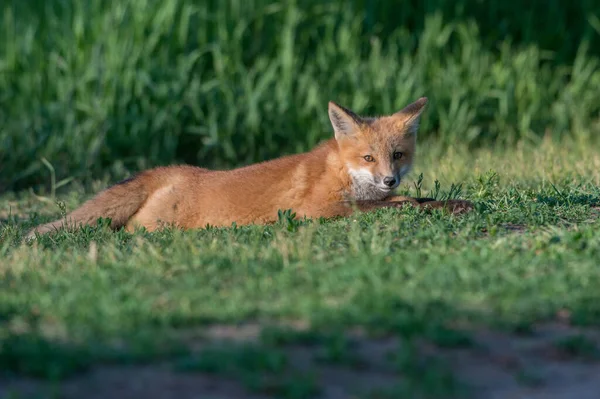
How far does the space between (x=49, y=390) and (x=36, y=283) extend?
1.42m

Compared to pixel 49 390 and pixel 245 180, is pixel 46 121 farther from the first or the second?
pixel 49 390

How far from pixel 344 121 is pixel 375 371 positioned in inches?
139

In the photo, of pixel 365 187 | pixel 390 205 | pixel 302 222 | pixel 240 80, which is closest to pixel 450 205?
pixel 390 205

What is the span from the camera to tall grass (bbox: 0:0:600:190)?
1059 cm

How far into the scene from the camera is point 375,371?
3.81 m

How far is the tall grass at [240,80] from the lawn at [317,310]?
4418 mm

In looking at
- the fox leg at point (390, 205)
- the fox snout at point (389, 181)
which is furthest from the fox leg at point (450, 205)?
the fox snout at point (389, 181)

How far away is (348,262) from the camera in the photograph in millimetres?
5133

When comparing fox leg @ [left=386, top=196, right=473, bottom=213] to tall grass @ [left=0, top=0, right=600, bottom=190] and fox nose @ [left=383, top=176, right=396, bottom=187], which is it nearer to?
fox nose @ [left=383, top=176, right=396, bottom=187]

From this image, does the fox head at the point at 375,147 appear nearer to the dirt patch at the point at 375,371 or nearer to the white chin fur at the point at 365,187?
the white chin fur at the point at 365,187

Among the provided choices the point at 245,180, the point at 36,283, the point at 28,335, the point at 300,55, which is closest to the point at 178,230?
the point at 245,180

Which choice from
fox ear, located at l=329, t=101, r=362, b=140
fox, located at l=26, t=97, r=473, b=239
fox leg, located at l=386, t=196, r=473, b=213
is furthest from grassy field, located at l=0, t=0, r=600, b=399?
fox ear, located at l=329, t=101, r=362, b=140

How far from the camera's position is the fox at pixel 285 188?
22.6 feet

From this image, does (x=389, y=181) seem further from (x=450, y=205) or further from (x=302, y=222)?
(x=302, y=222)
